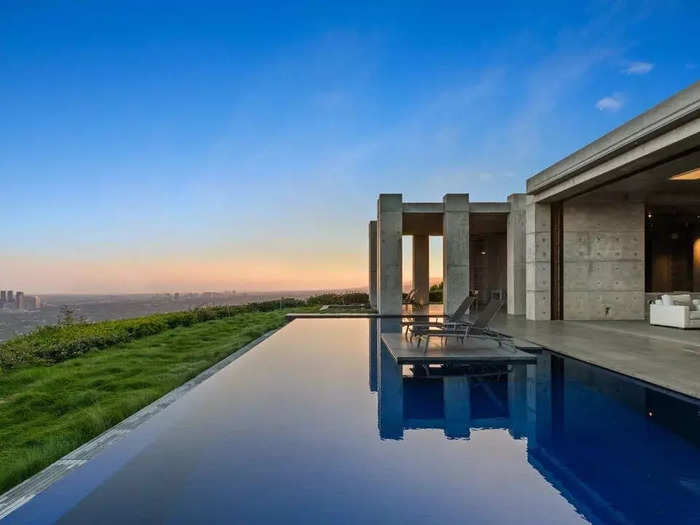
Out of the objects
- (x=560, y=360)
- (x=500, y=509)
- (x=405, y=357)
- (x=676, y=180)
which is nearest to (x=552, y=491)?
(x=500, y=509)

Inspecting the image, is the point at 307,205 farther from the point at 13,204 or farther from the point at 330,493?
the point at 330,493

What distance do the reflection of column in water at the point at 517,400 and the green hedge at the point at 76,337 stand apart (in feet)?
27.5

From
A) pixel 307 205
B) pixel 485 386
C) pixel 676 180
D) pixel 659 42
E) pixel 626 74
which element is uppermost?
pixel 659 42

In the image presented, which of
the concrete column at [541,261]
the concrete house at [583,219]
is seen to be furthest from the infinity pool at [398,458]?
the concrete column at [541,261]

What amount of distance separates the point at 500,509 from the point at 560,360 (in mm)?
5830

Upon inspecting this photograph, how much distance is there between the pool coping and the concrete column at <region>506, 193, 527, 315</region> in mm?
13199

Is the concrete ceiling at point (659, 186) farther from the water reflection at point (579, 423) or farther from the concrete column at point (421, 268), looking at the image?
the concrete column at point (421, 268)

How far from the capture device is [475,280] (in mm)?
24625

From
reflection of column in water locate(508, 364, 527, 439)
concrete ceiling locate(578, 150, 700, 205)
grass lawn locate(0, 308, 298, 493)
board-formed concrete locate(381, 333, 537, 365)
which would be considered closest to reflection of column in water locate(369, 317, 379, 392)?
board-formed concrete locate(381, 333, 537, 365)

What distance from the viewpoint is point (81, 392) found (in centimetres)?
614

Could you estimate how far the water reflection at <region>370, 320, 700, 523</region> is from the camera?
3.20 meters

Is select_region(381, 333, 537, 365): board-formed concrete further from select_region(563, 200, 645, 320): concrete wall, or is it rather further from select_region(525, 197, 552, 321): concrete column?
select_region(563, 200, 645, 320): concrete wall

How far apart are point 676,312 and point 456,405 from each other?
33.0ft

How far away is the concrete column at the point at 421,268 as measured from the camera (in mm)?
22422
